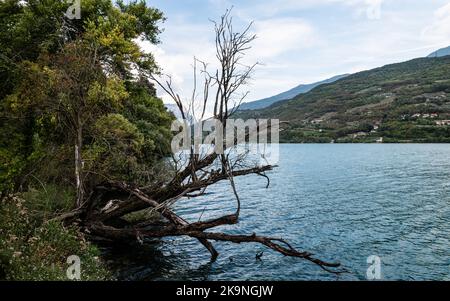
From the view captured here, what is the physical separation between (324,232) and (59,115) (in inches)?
797

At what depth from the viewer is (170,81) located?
1606 centimetres

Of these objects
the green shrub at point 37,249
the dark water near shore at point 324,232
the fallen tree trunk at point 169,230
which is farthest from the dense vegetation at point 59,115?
the dark water near shore at point 324,232

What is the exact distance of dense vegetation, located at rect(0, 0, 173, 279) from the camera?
17.4m

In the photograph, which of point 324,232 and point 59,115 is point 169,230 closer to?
point 59,115

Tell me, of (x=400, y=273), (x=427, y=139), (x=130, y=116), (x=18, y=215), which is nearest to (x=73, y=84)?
(x=18, y=215)

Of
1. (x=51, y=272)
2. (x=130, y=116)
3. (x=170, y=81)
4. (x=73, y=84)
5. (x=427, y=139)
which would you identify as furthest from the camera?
(x=427, y=139)

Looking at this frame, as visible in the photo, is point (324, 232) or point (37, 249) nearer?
point (37, 249)

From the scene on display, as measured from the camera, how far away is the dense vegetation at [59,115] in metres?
17.4

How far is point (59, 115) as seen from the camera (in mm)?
22953

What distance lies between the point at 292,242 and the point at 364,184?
3243cm

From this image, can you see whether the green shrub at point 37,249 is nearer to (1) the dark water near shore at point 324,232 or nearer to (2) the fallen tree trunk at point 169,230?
(2) the fallen tree trunk at point 169,230

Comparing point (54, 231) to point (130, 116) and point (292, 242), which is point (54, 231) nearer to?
point (292, 242)

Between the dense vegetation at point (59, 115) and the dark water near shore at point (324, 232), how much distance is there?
16.4 ft

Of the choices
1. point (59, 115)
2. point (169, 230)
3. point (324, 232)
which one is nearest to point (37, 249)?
point (169, 230)
